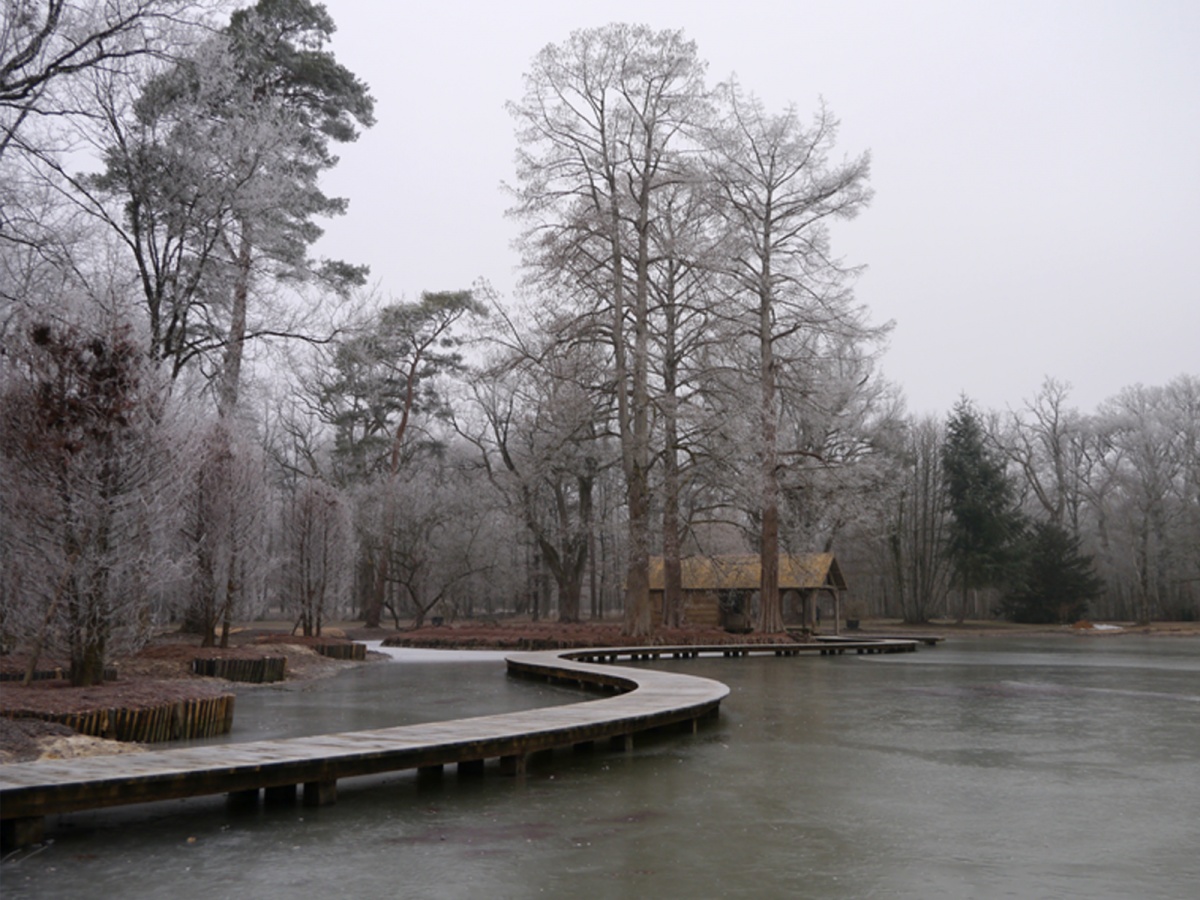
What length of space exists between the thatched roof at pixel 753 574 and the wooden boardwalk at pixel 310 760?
83.3ft

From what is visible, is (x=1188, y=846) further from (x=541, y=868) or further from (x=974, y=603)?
(x=974, y=603)

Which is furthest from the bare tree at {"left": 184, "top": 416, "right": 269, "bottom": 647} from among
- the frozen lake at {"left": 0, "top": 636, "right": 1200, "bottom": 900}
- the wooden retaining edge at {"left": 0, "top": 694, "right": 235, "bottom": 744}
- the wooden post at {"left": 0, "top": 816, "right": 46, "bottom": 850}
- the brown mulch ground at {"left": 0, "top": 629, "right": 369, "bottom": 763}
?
the wooden post at {"left": 0, "top": 816, "right": 46, "bottom": 850}

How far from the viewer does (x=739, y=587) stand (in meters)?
36.8

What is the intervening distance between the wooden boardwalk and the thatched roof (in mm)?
25389

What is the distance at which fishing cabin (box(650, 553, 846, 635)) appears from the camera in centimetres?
3712

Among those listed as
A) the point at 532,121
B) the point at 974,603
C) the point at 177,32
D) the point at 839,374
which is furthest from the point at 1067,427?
the point at 177,32

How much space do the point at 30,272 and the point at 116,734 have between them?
7574 millimetres

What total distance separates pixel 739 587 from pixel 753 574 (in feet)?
3.61

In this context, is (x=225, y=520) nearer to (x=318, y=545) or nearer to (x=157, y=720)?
(x=157, y=720)

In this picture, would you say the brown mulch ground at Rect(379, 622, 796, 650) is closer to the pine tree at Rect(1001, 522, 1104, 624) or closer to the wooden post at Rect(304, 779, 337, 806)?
the wooden post at Rect(304, 779, 337, 806)

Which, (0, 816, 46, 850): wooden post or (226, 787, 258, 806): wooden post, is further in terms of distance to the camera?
(226, 787, 258, 806): wooden post

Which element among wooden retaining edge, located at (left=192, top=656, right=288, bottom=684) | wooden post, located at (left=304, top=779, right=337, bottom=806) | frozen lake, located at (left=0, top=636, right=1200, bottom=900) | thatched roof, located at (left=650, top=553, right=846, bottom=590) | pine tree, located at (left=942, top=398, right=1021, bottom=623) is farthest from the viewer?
pine tree, located at (left=942, top=398, right=1021, bottom=623)

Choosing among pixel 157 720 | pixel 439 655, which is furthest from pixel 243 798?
pixel 439 655

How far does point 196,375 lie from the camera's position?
68.6 ft
